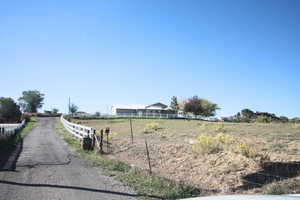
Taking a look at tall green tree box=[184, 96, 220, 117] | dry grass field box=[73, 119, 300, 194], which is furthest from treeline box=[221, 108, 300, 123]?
dry grass field box=[73, 119, 300, 194]

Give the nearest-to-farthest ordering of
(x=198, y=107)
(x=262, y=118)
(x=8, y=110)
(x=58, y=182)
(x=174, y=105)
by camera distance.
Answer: (x=58, y=182) → (x=262, y=118) → (x=8, y=110) → (x=198, y=107) → (x=174, y=105)

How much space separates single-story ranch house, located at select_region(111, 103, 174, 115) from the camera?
8449 centimetres

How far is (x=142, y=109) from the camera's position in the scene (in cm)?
8638

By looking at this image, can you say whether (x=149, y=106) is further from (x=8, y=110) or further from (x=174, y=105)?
(x=8, y=110)

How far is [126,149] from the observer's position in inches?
500

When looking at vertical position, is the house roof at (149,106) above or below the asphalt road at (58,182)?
above

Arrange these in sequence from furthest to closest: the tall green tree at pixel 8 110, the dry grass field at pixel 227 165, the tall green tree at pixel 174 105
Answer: the tall green tree at pixel 174 105 < the tall green tree at pixel 8 110 < the dry grass field at pixel 227 165

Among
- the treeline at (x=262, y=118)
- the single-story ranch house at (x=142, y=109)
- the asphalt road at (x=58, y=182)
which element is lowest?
the asphalt road at (x=58, y=182)

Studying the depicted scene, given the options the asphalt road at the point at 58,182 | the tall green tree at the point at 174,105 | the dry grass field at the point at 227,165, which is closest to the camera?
the asphalt road at the point at 58,182

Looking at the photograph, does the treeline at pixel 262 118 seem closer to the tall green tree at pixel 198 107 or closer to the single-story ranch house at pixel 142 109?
the tall green tree at pixel 198 107

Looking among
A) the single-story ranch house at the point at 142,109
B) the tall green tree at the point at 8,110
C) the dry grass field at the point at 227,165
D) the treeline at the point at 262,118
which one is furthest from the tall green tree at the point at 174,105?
the dry grass field at the point at 227,165

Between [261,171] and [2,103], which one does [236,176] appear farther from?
[2,103]

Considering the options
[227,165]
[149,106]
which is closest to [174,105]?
[149,106]

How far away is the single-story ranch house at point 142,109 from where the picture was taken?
84494 millimetres
